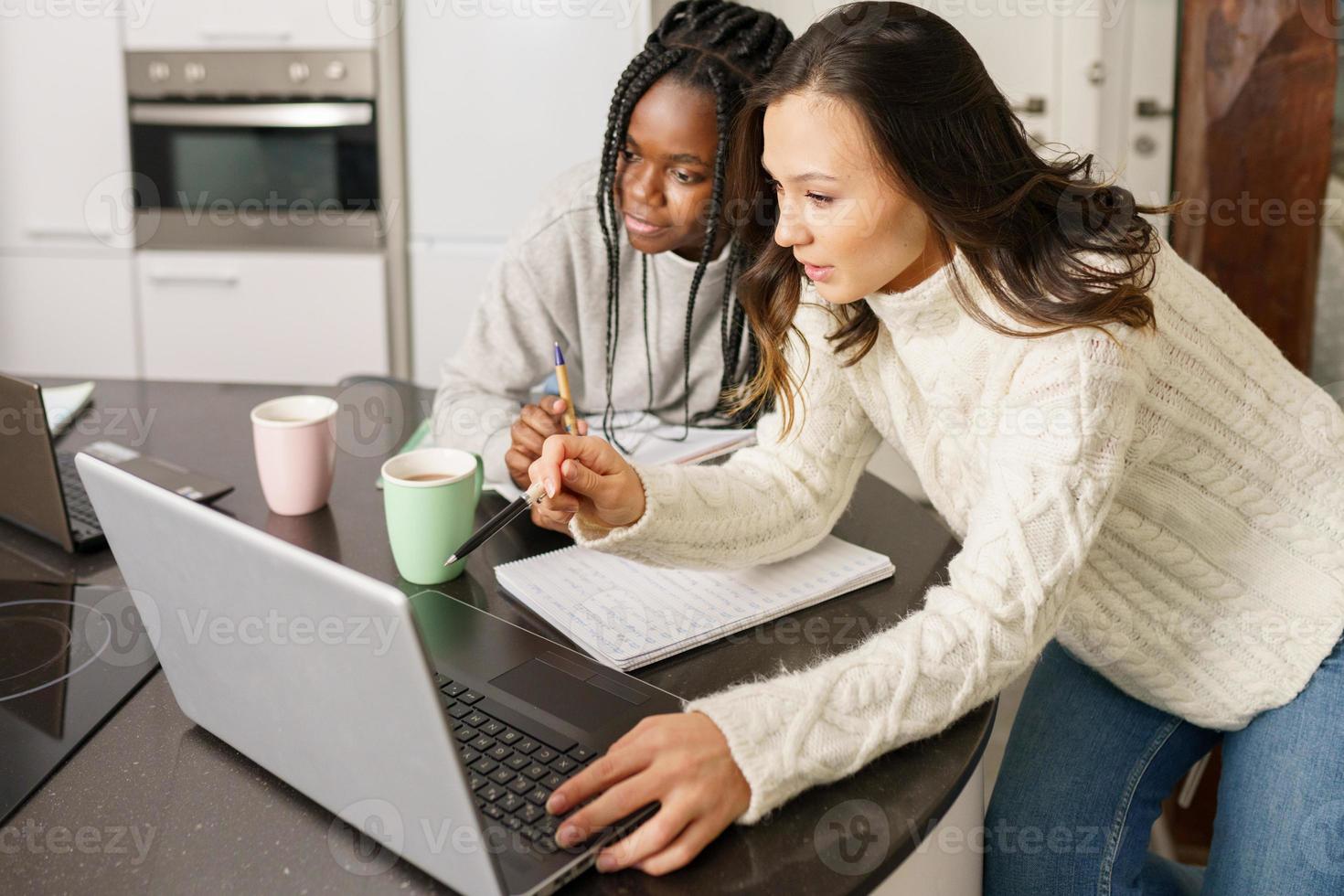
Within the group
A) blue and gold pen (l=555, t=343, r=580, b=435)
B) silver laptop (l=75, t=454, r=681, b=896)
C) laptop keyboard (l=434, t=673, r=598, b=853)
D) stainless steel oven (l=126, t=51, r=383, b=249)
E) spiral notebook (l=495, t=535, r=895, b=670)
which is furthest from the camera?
stainless steel oven (l=126, t=51, r=383, b=249)

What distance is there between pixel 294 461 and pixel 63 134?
7.16 ft

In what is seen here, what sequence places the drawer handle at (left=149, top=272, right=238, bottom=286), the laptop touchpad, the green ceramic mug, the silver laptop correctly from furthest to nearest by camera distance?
the drawer handle at (left=149, top=272, right=238, bottom=286) < the green ceramic mug < the laptop touchpad < the silver laptop

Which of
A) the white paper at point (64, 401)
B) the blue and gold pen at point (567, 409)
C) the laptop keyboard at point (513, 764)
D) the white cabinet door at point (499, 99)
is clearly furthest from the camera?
the white cabinet door at point (499, 99)

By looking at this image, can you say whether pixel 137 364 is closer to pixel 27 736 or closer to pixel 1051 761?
pixel 27 736

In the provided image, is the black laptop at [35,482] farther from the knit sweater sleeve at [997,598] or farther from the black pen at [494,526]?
the knit sweater sleeve at [997,598]

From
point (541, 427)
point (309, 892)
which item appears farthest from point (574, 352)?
point (309, 892)

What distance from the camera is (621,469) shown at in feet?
3.39

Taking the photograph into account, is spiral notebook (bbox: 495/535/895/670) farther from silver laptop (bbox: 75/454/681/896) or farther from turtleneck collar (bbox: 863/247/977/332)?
turtleneck collar (bbox: 863/247/977/332)

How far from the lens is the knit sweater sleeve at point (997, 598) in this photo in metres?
0.80

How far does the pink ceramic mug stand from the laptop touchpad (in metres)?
0.44

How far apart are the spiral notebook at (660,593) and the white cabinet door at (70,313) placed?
91.1 inches

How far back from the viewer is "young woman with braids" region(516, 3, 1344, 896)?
0.85 meters

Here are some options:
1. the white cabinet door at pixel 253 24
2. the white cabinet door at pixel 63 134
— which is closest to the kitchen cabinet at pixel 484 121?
the white cabinet door at pixel 253 24

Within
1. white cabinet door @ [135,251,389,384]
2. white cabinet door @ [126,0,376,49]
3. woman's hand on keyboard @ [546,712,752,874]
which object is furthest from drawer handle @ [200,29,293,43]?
woman's hand on keyboard @ [546,712,752,874]
